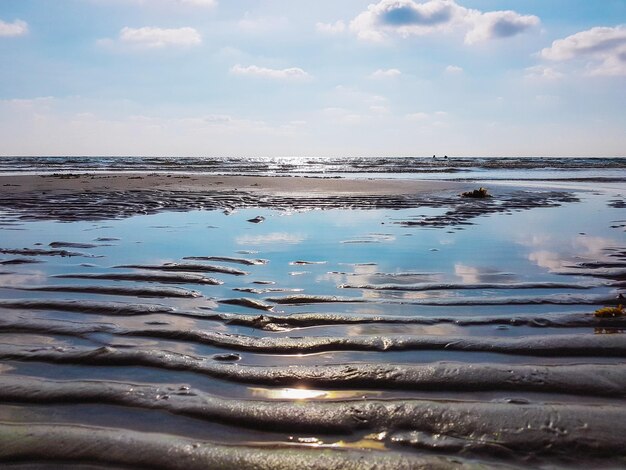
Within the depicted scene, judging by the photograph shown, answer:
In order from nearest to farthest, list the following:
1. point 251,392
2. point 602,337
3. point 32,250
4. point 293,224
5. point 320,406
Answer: point 320,406 < point 251,392 < point 602,337 < point 32,250 < point 293,224

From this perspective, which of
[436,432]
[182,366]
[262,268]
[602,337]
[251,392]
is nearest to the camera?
[436,432]

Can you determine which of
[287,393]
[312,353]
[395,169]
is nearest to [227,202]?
[312,353]

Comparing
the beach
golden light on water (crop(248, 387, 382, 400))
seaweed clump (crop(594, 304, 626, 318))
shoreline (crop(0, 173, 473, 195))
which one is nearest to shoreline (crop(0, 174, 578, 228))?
shoreline (crop(0, 173, 473, 195))

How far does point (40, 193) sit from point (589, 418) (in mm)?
19073

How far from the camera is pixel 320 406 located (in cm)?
276

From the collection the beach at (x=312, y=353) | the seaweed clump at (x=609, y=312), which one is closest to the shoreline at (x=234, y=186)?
the beach at (x=312, y=353)

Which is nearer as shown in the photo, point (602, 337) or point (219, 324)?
point (602, 337)

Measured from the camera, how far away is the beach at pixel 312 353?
241cm

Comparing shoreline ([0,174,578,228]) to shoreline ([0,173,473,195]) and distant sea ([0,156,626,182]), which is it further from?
distant sea ([0,156,626,182])

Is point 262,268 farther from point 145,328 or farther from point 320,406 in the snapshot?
point 320,406

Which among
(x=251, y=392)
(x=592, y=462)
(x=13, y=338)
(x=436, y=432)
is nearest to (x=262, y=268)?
(x=13, y=338)

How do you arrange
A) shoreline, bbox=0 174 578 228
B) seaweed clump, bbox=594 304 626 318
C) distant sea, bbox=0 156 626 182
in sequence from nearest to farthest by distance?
1. seaweed clump, bbox=594 304 626 318
2. shoreline, bbox=0 174 578 228
3. distant sea, bbox=0 156 626 182

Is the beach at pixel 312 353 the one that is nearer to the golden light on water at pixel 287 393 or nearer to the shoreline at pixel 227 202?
the golden light on water at pixel 287 393

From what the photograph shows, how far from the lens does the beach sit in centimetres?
241
